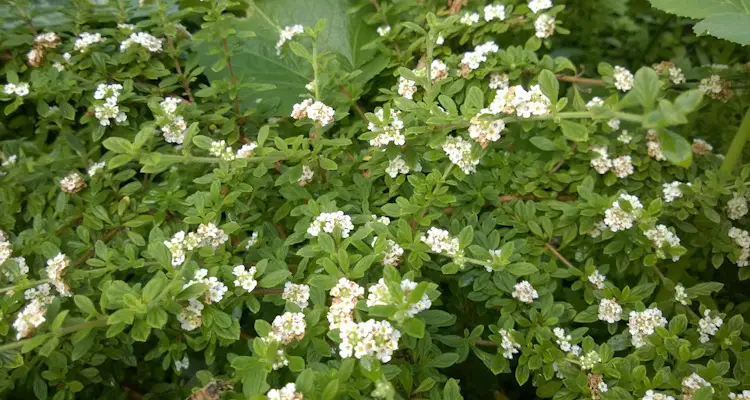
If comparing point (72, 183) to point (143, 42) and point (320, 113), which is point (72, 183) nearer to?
point (143, 42)

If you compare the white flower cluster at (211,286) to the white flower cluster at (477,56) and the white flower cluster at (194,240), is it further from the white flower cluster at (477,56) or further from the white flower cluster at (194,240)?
the white flower cluster at (477,56)

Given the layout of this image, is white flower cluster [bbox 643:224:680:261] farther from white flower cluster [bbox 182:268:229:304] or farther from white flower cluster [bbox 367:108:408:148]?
white flower cluster [bbox 182:268:229:304]

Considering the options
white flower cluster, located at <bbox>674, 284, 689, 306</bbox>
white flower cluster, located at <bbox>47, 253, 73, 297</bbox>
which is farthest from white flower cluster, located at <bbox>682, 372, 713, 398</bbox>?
white flower cluster, located at <bbox>47, 253, 73, 297</bbox>


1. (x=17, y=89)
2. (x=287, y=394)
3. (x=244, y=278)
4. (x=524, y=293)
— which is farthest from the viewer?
(x=17, y=89)

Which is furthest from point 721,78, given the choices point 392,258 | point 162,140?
point 162,140

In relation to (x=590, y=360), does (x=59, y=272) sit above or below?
above

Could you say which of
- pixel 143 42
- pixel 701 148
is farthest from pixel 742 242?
pixel 143 42
